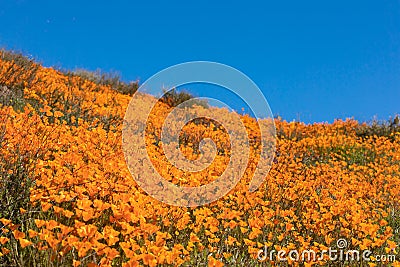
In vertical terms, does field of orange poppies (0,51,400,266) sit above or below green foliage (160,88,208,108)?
below

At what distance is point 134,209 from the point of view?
147 inches

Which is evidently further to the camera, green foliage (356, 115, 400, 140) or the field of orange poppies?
green foliage (356, 115, 400, 140)

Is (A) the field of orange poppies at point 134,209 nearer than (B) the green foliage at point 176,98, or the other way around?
(A) the field of orange poppies at point 134,209

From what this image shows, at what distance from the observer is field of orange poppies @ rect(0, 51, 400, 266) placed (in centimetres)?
314

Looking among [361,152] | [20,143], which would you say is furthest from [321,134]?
[20,143]

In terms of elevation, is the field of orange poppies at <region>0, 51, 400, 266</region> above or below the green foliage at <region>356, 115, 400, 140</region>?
below

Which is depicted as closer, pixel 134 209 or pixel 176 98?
pixel 134 209

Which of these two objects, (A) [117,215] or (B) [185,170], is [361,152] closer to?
(B) [185,170]

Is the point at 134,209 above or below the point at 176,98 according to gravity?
below

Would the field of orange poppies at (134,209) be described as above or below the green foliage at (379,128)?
below

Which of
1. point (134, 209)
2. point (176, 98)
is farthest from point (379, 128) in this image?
point (134, 209)

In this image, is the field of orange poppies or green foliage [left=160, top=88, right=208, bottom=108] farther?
green foliage [left=160, top=88, right=208, bottom=108]

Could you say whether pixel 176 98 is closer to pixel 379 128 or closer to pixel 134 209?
pixel 379 128

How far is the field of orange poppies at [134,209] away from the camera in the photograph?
10.3ft
